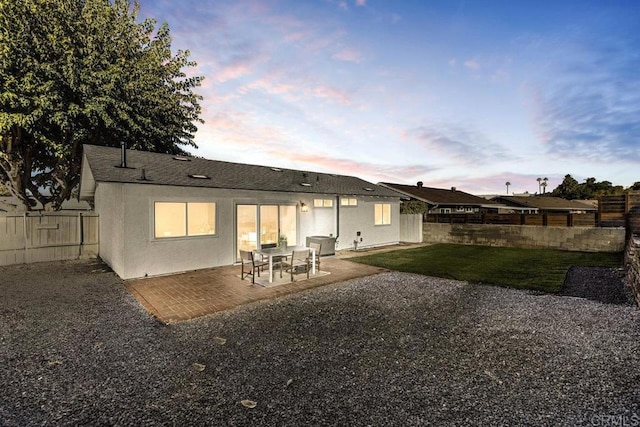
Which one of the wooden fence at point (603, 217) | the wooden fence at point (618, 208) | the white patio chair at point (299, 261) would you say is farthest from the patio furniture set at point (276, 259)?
the wooden fence at point (618, 208)

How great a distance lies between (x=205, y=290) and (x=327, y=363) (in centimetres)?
462

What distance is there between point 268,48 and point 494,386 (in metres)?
13.5

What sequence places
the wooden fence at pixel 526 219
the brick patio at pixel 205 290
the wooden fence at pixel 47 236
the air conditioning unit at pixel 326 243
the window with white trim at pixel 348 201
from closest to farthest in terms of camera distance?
the brick patio at pixel 205 290, the wooden fence at pixel 47 236, the air conditioning unit at pixel 326 243, the window with white trim at pixel 348 201, the wooden fence at pixel 526 219

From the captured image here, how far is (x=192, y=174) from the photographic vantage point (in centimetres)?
991

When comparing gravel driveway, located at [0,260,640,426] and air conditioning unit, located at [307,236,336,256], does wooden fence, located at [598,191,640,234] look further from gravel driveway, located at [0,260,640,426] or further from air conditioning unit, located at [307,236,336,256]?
air conditioning unit, located at [307,236,336,256]

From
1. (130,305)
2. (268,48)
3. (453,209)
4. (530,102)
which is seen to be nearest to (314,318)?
(130,305)

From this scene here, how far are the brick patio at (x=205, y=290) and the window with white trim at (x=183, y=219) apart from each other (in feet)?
A: 4.44

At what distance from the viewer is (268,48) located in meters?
12.2

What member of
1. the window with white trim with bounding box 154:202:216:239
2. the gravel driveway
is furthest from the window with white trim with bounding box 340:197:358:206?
the gravel driveway

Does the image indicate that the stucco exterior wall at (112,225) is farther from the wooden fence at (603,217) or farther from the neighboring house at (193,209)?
the wooden fence at (603,217)

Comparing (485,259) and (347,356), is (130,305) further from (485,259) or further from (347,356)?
(485,259)

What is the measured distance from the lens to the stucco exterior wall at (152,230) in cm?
834

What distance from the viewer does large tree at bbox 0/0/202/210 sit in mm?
11711

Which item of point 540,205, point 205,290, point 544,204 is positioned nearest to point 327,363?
point 205,290
